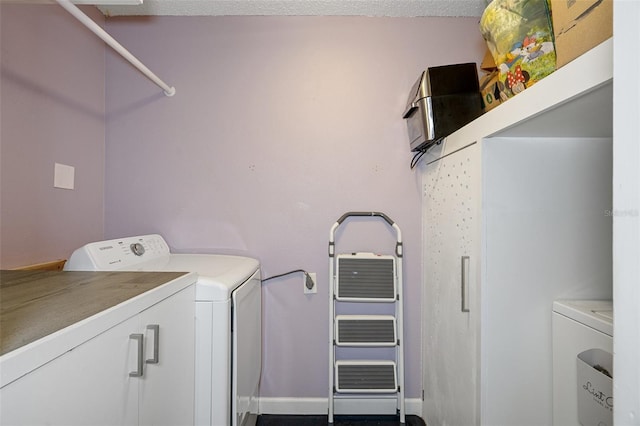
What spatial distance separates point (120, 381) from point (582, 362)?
1.27 meters

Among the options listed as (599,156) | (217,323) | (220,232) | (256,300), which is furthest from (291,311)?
(599,156)

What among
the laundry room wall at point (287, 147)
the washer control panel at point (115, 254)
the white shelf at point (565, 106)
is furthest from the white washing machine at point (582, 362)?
the washer control panel at point (115, 254)

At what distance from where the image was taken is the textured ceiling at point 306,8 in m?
1.70

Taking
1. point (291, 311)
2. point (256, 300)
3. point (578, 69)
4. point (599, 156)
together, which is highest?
point (578, 69)

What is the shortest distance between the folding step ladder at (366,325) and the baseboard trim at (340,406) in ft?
0.22

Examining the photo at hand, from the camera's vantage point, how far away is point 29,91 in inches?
51.8

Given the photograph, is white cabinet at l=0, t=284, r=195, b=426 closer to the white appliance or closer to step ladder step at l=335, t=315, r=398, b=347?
the white appliance

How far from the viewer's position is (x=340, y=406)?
5.72ft

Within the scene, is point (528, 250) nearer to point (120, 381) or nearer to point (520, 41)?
point (520, 41)

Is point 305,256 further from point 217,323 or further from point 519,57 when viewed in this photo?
point 519,57

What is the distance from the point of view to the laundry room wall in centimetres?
178

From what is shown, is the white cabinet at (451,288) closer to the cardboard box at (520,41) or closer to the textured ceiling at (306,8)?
the cardboard box at (520,41)

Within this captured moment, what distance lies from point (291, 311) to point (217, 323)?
79 cm

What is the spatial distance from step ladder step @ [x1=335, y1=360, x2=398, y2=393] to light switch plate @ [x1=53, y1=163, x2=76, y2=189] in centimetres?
175
